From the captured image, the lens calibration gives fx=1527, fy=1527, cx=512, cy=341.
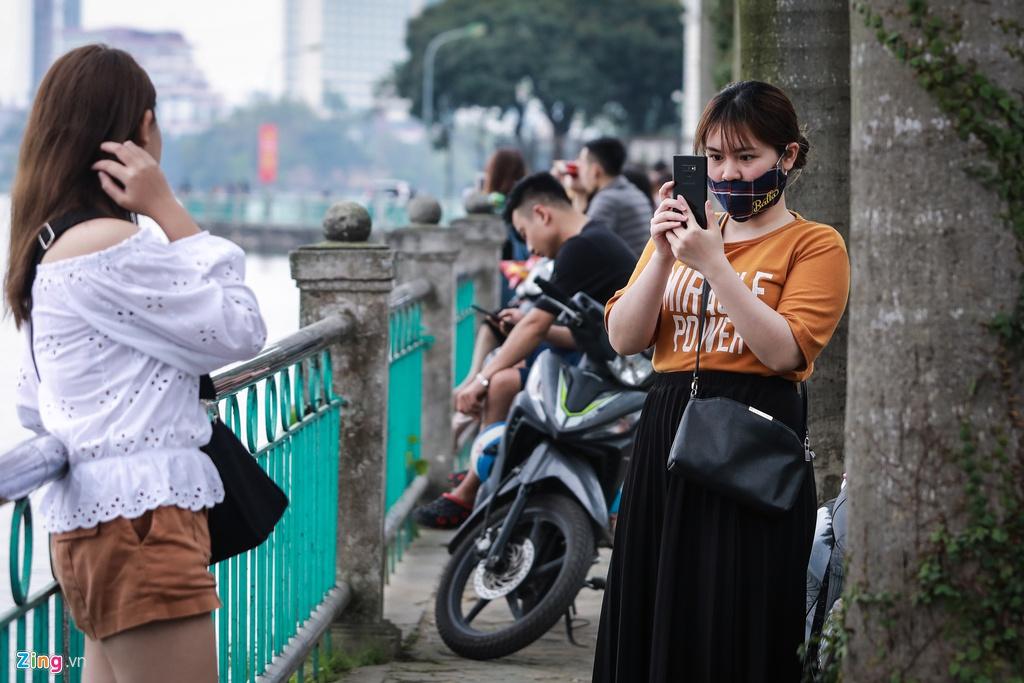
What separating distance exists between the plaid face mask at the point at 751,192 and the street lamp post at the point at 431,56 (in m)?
63.1

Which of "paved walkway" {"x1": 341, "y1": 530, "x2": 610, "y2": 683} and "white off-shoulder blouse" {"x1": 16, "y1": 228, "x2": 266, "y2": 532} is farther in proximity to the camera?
"paved walkway" {"x1": 341, "y1": 530, "x2": 610, "y2": 683}

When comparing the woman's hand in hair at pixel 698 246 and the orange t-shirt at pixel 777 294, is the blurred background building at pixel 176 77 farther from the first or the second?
the woman's hand in hair at pixel 698 246

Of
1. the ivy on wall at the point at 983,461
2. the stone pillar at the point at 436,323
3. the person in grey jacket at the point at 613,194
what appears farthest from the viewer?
Result: the person in grey jacket at the point at 613,194

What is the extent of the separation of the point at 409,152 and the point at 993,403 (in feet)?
572

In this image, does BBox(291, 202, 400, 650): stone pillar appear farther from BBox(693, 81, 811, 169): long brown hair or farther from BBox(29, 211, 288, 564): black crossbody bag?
BBox(29, 211, 288, 564): black crossbody bag

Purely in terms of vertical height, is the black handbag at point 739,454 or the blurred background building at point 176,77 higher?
the blurred background building at point 176,77

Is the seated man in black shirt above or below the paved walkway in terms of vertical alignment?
above

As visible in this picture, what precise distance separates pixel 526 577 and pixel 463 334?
4183mm

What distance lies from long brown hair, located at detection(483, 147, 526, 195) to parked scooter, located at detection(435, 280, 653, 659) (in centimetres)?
549

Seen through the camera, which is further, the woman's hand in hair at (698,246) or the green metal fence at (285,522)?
the green metal fence at (285,522)

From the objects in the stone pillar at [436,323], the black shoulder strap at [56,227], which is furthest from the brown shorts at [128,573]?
the stone pillar at [436,323]

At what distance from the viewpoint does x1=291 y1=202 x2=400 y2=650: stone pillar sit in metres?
5.15

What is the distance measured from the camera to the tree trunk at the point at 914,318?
8.32 feet

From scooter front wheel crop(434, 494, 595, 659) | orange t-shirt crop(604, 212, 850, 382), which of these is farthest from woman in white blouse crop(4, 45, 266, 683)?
scooter front wheel crop(434, 494, 595, 659)
